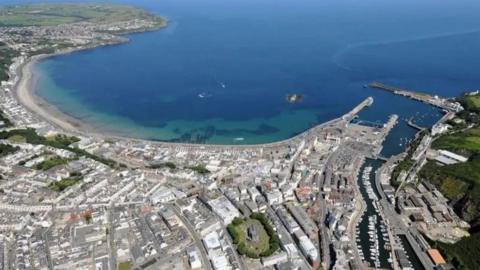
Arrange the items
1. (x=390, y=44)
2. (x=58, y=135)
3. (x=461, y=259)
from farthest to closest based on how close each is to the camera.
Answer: (x=390, y=44), (x=58, y=135), (x=461, y=259)

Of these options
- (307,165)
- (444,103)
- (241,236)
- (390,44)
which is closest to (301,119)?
(307,165)

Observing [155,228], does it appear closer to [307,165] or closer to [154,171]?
[154,171]

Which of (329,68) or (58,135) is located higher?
(329,68)

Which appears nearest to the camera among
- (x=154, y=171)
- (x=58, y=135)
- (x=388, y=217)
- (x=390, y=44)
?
(x=388, y=217)

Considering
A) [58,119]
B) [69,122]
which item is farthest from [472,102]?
[58,119]

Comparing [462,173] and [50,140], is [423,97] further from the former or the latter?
[50,140]

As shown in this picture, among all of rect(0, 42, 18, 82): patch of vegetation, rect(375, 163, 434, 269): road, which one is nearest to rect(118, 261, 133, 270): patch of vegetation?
rect(375, 163, 434, 269): road

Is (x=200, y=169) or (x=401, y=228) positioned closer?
(x=401, y=228)
